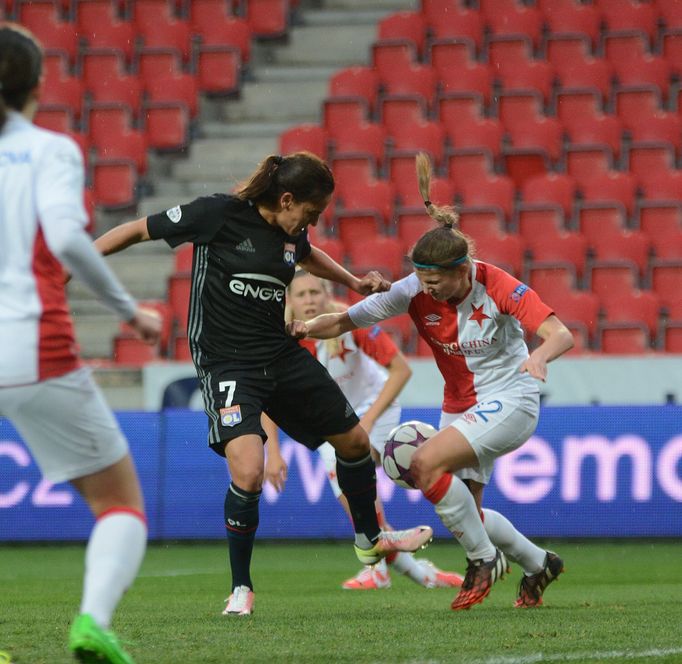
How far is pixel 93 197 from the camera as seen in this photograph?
52.5 ft

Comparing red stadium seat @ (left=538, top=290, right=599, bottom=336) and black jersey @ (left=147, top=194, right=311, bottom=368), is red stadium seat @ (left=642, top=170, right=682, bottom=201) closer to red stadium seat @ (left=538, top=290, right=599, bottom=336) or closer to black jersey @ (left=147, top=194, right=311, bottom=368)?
red stadium seat @ (left=538, top=290, right=599, bottom=336)

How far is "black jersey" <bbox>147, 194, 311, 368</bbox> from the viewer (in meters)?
6.05

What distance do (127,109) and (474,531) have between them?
1152 centimetres

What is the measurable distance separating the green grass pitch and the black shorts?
32.4 inches

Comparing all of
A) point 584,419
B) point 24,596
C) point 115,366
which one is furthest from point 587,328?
point 24,596

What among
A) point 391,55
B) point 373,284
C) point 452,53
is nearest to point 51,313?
point 373,284

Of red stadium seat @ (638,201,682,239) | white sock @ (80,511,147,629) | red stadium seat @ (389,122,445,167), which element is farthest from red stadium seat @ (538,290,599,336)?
white sock @ (80,511,147,629)

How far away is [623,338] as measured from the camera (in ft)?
42.6

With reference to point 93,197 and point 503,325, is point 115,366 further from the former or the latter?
point 503,325

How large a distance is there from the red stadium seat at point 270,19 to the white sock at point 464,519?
12403 mm

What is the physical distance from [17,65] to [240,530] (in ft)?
9.82

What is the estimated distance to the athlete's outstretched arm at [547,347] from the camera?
5469mm

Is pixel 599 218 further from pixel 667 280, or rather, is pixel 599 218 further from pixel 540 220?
pixel 667 280

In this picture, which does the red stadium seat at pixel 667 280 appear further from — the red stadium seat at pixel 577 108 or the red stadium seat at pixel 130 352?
the red stadium seat at pixel 130 352
